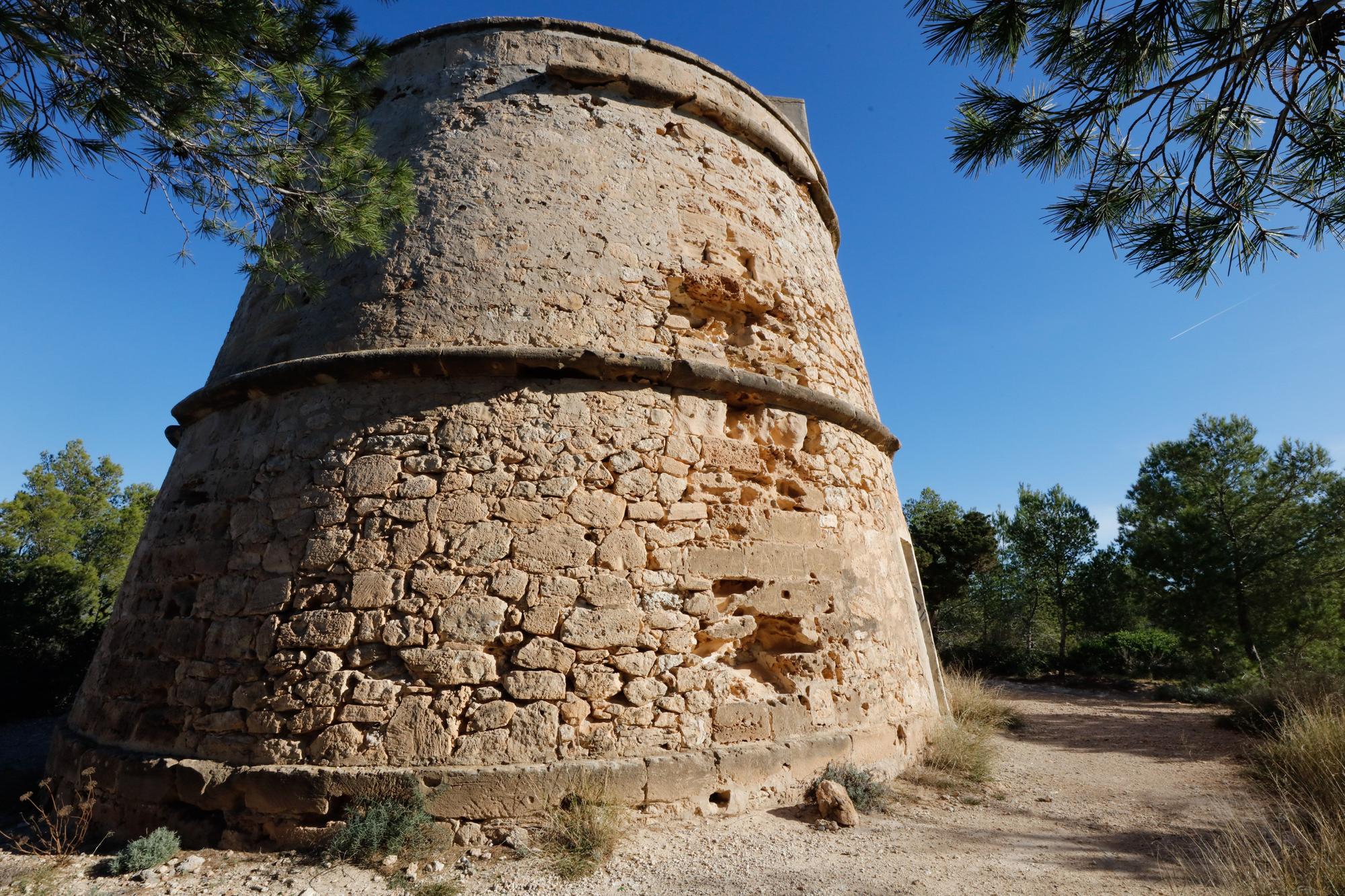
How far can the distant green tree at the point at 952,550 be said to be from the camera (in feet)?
56.2

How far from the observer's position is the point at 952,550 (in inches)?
680

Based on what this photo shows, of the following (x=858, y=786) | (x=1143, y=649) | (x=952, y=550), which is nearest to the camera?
(x=858, y=786)

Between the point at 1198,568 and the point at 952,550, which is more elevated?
the point at 952,550

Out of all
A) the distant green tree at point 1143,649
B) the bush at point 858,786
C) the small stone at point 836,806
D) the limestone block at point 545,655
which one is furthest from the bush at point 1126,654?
the limestone block at point 545,655

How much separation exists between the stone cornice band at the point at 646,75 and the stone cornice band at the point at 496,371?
2.27 m

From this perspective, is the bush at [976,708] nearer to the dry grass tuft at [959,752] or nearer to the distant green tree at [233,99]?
the dry grass tuft at [959,752]

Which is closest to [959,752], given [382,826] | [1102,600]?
[382,826]

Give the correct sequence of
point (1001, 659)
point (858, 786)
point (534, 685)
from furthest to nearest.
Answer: point (1001, 659) < point (858, 786) < point (534, 685)

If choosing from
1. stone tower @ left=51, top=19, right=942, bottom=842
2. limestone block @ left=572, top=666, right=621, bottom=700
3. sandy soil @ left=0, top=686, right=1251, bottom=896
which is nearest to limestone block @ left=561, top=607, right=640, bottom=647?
stone tower @ left=51, top=19, right=942, bottom=842

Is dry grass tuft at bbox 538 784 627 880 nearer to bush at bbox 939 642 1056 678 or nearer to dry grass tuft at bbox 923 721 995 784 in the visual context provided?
dry grass tuft at bbox 923 721 995 784

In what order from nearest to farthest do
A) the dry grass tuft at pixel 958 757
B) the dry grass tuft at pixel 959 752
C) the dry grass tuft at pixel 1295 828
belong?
1. the dry grass tuft at pixel 1295 828
2. the dry grass tuft at pixel 959 752
3. the dry grass tuft at pixel 958 757

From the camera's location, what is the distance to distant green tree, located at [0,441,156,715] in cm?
893

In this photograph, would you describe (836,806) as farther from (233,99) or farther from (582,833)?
(233,99)

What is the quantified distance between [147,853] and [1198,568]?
1546 centimetres
